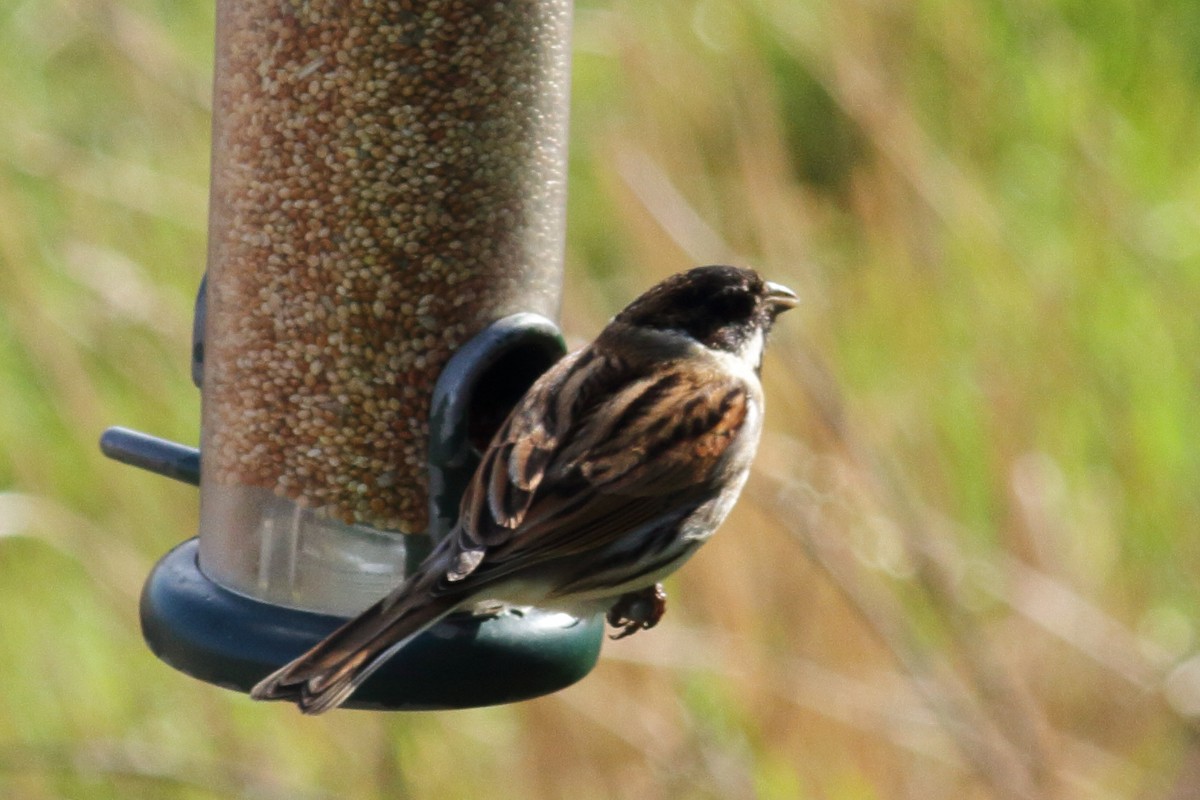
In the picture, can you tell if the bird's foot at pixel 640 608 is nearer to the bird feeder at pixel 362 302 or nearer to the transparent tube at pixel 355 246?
the bird feeder at pixel 362 302

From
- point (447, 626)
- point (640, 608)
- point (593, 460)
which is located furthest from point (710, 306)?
point (447, 626)

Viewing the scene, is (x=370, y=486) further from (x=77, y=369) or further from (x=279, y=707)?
(x=279, y=707)

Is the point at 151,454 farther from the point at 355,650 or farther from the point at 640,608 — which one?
the point at 640,608

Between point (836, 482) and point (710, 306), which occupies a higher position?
point (710, 306)

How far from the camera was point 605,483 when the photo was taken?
2.63m

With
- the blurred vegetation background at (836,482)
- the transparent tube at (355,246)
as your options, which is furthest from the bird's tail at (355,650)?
the blurred vegetation background at (836,482)

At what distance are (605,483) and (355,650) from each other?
0.48 metres

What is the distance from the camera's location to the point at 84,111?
6.31 m

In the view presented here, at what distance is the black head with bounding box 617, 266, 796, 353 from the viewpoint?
9.45ft

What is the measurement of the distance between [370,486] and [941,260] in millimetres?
1794

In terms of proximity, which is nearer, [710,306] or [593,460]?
[593,460]

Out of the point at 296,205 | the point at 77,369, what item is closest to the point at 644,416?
the point at 296,205

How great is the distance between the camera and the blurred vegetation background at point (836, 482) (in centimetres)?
341

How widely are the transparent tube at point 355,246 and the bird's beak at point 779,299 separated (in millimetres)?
450
